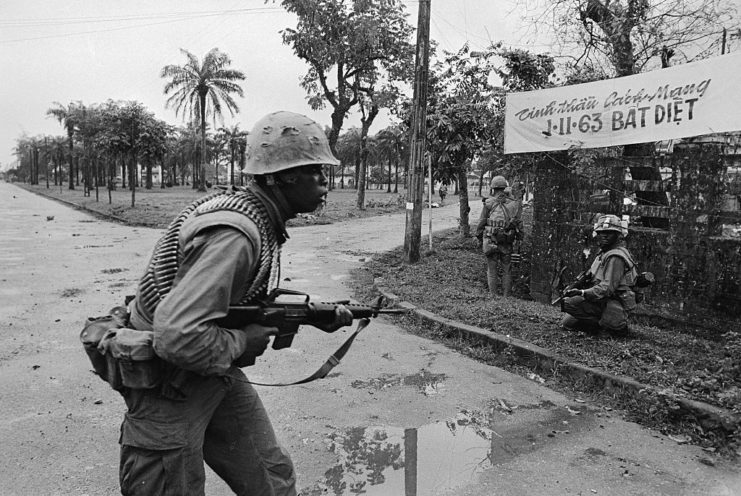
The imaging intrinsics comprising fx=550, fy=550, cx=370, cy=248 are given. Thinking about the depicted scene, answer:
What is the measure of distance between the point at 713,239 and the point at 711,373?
2.32m

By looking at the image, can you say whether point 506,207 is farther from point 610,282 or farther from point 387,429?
point 387,429

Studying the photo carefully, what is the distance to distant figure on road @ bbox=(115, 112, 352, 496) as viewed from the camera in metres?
1.65

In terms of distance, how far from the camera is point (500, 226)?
812cm

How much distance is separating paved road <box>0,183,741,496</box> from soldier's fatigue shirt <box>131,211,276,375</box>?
1654 millimetres

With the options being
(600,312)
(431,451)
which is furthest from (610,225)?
(431,451)

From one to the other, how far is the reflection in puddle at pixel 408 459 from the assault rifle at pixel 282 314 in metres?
1.32

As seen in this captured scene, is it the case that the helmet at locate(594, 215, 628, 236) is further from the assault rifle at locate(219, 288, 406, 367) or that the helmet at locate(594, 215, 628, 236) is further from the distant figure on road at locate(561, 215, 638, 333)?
the assault rifle at locate(219, 288, 406, 367)

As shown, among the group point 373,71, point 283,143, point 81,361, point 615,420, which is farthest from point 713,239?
point 373,71

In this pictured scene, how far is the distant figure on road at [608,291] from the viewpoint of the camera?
17.2 feet

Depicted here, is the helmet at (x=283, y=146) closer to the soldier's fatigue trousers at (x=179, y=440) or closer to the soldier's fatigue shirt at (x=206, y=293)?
the soldier's fatigue shirt at (x=206, y=293)

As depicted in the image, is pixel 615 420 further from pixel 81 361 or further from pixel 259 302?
pixel 81 361

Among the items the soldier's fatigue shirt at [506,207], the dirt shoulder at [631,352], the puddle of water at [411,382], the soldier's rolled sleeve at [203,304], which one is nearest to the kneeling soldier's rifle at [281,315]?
the soldier's rolled sleeve at [203,304]

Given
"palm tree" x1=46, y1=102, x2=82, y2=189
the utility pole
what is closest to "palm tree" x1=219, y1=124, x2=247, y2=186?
"palm tree" x1=46, y1=102, x2=82, y2=189

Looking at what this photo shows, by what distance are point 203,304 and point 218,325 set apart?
0.22 meters
